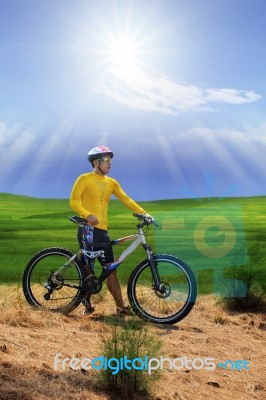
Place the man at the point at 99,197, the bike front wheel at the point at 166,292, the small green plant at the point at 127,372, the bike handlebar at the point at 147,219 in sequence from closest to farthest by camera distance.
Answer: the small green plant at the point at 127,372 < the bike front wheel at the point at 166,292 < the bike handlebar at the point at 147,219 < the man at the point at 99,197

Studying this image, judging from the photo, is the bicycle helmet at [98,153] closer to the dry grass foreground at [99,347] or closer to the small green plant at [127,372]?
the dry grass foreground at [99,347]

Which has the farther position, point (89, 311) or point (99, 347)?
point (89, 311)

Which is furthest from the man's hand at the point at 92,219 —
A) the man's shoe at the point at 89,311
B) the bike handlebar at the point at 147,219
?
the man's shoe at the point at 89,311

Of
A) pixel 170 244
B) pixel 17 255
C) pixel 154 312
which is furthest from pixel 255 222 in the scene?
pixel 154 312

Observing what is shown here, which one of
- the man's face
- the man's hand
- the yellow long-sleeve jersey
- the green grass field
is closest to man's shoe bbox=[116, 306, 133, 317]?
the yellow long-sleeve jersey

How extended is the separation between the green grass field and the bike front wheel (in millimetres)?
1711

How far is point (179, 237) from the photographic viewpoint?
23.7 meters

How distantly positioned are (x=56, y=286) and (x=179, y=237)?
50.7ft

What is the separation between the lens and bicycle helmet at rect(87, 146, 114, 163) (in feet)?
26.6

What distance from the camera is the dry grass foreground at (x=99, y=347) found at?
5.22 m

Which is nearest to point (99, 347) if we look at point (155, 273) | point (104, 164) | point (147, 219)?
point (155, 273)

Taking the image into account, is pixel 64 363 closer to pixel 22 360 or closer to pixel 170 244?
pixel 22 360

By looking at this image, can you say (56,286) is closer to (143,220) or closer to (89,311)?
(89,311)

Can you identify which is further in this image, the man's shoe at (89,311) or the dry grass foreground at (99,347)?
the man's shoe at (89,311)
